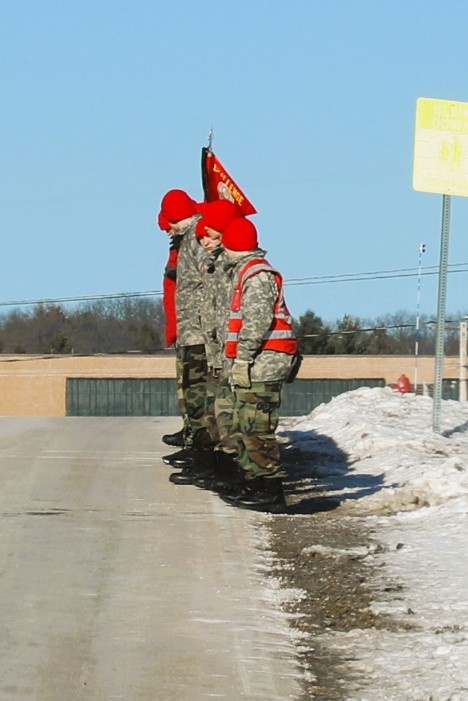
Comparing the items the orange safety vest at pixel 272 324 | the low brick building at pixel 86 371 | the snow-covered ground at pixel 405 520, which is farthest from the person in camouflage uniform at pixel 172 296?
the low brick building at pixel 86 371

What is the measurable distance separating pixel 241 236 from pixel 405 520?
2087mm

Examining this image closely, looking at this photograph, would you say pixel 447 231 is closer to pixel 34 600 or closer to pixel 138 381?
pixel 34 600

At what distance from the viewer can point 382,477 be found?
10.3m

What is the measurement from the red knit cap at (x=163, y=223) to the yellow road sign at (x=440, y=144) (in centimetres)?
259

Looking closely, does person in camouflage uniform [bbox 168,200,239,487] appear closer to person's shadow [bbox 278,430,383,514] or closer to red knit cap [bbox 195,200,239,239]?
red knit cap [bbox 195,200,239,239]

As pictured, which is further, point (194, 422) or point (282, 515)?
point (194, 422)

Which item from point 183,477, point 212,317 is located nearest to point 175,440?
point 183,477

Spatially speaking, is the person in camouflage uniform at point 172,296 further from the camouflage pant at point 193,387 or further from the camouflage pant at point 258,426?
the camouflage pant at point 258,426

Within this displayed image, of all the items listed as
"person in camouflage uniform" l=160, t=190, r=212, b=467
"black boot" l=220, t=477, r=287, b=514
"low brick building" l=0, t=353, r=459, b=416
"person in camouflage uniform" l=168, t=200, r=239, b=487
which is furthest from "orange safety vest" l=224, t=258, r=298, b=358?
"low brick building" l=0, t=353, r=459, b=416

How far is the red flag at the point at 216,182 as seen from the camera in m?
13.6

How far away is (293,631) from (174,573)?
1.21 meters

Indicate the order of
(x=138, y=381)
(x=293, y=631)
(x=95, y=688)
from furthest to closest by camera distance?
(x=138, y=381) → (x=293, y=631) → (x=95, y=688)

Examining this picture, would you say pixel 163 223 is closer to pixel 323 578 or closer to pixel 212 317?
pixel 212 317

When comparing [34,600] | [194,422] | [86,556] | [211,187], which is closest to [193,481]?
[194,422]
